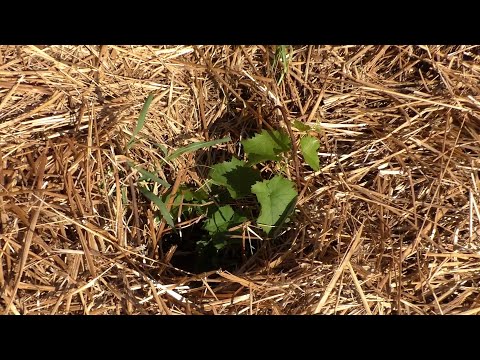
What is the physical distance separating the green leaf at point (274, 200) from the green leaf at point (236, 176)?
0.37ft

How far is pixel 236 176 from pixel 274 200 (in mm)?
201

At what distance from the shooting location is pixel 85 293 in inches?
60.3

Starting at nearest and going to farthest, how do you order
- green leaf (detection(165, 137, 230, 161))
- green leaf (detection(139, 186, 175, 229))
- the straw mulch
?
the straw mulch → green leaf (detection(139, 186, 175, 229)) → green leaf (detection(165, 137, 230, 161))

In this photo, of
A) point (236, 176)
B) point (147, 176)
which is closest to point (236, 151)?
point (236, 176)

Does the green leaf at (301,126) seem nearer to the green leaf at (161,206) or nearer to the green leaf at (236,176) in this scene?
the green leaf at (236,176)

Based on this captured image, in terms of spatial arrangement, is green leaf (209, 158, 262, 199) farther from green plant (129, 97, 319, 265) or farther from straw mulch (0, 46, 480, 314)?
straw mulch (0, 46, 480, 314)

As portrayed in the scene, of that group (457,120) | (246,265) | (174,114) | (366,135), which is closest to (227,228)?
(246,265)

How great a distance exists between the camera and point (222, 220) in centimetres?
183

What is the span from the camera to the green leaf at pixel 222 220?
183 centimetres

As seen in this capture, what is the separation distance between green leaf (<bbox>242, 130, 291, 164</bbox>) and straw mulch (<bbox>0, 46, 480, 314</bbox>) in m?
0.11

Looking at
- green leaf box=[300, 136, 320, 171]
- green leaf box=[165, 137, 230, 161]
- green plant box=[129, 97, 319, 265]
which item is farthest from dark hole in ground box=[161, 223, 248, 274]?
green leaf box=[300, 136, 320, 171]

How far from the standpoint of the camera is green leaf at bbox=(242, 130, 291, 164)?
179cm

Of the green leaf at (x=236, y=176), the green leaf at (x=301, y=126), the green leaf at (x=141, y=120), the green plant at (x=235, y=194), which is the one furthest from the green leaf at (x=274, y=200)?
the green leaf at (x=141, y=120)

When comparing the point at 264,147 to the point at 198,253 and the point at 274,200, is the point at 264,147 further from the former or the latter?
the point at 198,253
